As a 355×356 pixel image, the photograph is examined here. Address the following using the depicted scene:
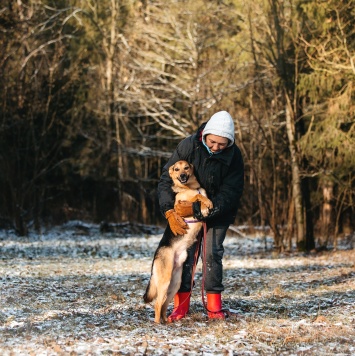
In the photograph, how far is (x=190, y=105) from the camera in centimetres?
2569

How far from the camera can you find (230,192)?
792cm

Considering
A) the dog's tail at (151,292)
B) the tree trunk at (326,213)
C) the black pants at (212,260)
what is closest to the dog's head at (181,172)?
the black pants at (212,260)

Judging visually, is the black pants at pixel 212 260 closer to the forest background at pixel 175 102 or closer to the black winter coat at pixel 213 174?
the black winter coat at pixel 213 174

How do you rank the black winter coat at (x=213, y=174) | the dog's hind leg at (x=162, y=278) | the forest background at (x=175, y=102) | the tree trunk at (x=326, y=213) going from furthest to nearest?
the tree trunk at (x=326, y=213), the forest background at (x=175, y=102), the black winter coat at (x=213, y=174), the dog's hind leg at (x=162, y=278)

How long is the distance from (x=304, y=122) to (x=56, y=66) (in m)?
8.20

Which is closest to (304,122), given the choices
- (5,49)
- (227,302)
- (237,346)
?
(5,49)

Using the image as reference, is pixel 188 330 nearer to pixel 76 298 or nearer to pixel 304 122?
pixel 76 298

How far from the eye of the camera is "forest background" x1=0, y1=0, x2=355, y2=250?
1862 centimetres

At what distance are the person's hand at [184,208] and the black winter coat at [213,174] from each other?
170mm

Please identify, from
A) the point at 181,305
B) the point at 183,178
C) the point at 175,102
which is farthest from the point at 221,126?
the point at 175,102

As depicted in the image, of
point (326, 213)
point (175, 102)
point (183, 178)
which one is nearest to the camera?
point (183, 178)

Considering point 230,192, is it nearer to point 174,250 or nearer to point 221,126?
point 221,126

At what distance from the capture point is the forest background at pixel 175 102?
18625mm

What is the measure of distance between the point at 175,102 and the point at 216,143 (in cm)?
2203
